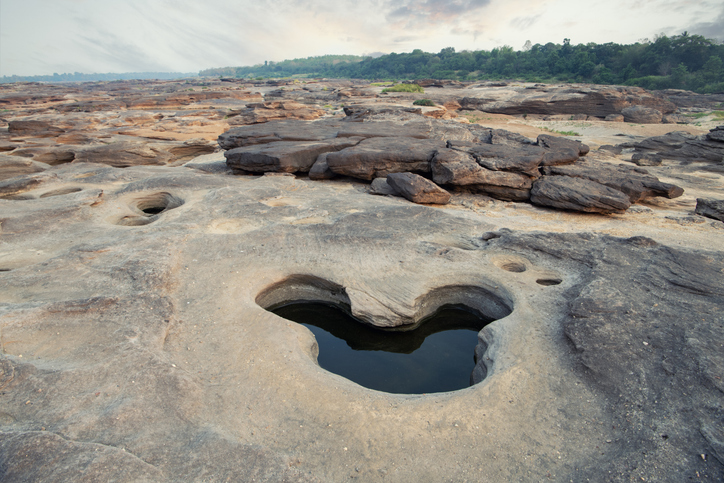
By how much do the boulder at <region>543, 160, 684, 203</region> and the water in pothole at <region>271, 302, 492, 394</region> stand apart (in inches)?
233

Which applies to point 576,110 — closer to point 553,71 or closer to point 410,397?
point 410,397

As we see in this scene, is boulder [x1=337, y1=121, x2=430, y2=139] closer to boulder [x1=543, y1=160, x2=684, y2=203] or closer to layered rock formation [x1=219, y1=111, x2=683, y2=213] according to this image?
layered rock formation [x1=219, y1=111, x2=683, y2=213]

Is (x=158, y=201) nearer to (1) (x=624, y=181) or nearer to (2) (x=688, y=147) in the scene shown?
(1) (x=624, y=181)

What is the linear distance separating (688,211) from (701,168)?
230 inches

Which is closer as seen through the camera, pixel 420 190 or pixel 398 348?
pixel 398 348

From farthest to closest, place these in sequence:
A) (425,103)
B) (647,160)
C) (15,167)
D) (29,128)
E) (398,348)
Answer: (425,103) < (29,128) < (647,160) < (15,167) < (398,348)

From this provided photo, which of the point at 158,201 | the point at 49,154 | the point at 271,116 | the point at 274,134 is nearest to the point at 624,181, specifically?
the point at 274,134

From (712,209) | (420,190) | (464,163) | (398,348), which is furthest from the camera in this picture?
(464,163)

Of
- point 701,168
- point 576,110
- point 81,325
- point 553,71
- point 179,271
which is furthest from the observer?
point 553,71

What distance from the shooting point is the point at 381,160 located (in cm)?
1070

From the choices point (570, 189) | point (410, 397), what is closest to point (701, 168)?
point (570, 189)

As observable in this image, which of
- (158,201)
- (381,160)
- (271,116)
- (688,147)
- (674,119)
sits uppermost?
(381,160)

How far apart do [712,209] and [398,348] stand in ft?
26.1

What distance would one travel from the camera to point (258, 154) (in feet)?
37.4
